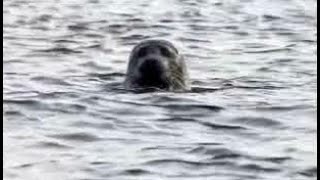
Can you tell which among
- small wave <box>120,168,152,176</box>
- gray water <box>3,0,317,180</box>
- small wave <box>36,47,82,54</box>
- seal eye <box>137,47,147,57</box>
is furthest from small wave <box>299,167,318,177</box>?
small wave <box>36,47,82,54</box>

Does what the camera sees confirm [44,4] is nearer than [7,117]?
No

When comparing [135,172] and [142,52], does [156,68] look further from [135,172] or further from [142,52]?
[135,172]

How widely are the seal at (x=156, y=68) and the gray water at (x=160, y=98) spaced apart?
22 cm

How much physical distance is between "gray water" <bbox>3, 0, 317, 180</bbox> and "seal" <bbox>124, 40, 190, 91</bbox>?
0.22 meters

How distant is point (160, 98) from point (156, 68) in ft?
2.33

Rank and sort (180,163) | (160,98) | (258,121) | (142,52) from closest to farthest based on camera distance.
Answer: (180,163) → (258,121) → (160,98) → (142,52)

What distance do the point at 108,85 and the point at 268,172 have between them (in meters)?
4.63

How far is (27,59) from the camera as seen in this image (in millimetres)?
14664

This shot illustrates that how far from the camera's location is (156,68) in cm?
1198

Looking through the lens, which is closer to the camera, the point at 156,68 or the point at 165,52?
the point at 156,68

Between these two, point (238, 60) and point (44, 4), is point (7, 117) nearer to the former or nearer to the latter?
point (238, 60)

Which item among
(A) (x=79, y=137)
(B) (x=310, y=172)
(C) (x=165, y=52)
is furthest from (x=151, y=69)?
(B) (x=310, y=172)

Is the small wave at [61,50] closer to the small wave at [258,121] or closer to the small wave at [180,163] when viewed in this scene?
the small wave at [258,121]

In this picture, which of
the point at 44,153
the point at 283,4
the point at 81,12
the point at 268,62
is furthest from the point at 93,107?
the point at 283,4
